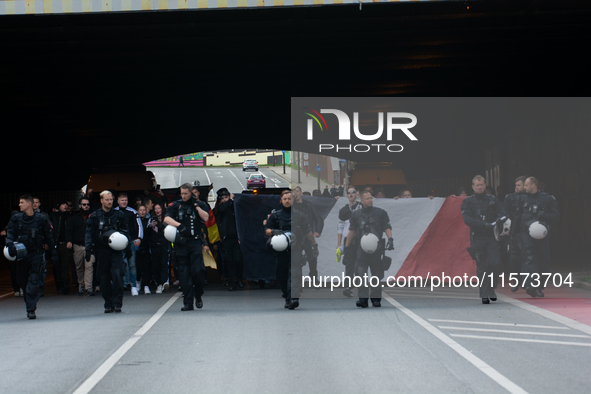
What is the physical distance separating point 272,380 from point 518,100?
18.1 meters

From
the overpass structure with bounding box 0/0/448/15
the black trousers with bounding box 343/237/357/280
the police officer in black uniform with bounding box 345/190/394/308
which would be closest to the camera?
the police officer in black uniform with bounding box 345/190/394/308

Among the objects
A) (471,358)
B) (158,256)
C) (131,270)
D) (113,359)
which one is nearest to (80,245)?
(131,270)

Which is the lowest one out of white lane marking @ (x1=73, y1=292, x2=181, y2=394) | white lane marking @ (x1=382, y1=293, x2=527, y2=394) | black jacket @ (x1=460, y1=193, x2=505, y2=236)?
white lane marking @ (x1=73, y1=292, x2=181, y2=394)

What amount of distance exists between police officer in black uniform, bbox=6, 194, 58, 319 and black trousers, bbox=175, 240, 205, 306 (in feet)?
6.64

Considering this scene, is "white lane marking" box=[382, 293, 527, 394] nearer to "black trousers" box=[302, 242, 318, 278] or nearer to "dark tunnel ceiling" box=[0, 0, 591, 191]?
"black trousers" box=[302, 242, 318, 278]

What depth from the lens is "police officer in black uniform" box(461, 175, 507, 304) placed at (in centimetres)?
1153

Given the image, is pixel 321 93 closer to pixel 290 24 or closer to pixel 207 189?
pixel 207 189

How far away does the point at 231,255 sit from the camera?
1456cm

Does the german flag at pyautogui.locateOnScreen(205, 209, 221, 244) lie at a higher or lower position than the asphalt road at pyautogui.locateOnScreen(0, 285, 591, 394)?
higher

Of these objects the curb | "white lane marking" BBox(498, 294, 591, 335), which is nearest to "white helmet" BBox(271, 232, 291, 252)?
"white lane marking" BBox(498, 294, 591, 335)

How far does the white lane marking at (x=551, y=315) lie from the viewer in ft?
29.6

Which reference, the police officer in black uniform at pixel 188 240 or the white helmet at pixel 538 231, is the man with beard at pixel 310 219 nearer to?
the police officer in black uniform at pixel 188 240

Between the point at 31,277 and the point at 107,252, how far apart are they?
119cm

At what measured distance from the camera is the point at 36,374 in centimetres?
671
